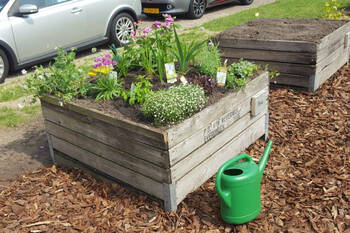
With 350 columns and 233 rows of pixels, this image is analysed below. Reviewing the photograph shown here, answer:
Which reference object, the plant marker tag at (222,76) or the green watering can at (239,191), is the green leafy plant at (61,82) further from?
the green watering can at (239,191)

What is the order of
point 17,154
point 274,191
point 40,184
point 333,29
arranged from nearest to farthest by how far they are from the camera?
point 274,191 → point 40,184 → point 17,154 → point 333,29

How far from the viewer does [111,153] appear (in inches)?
127

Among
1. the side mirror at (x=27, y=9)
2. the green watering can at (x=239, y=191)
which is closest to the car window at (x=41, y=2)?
the side mirror at (x=27, y=9)

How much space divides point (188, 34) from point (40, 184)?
5.86 m

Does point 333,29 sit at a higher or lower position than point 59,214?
higher

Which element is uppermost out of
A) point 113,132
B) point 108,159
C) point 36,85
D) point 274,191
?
point 36,85

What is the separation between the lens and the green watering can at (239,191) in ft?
9.12

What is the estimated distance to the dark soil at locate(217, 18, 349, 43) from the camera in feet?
16.8

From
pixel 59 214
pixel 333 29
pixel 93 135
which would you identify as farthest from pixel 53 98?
pixel 333 29

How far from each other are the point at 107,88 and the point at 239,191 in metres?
1.48

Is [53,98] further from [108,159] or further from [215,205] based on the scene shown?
[215,205]

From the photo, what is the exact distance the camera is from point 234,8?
12.5 metres

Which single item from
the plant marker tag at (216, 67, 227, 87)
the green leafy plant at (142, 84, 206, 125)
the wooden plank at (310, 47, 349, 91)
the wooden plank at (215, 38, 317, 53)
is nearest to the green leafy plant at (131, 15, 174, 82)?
the plant marker tag at (216, 67, 227, 87)

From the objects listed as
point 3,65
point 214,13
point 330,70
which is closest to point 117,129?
point 330,70
